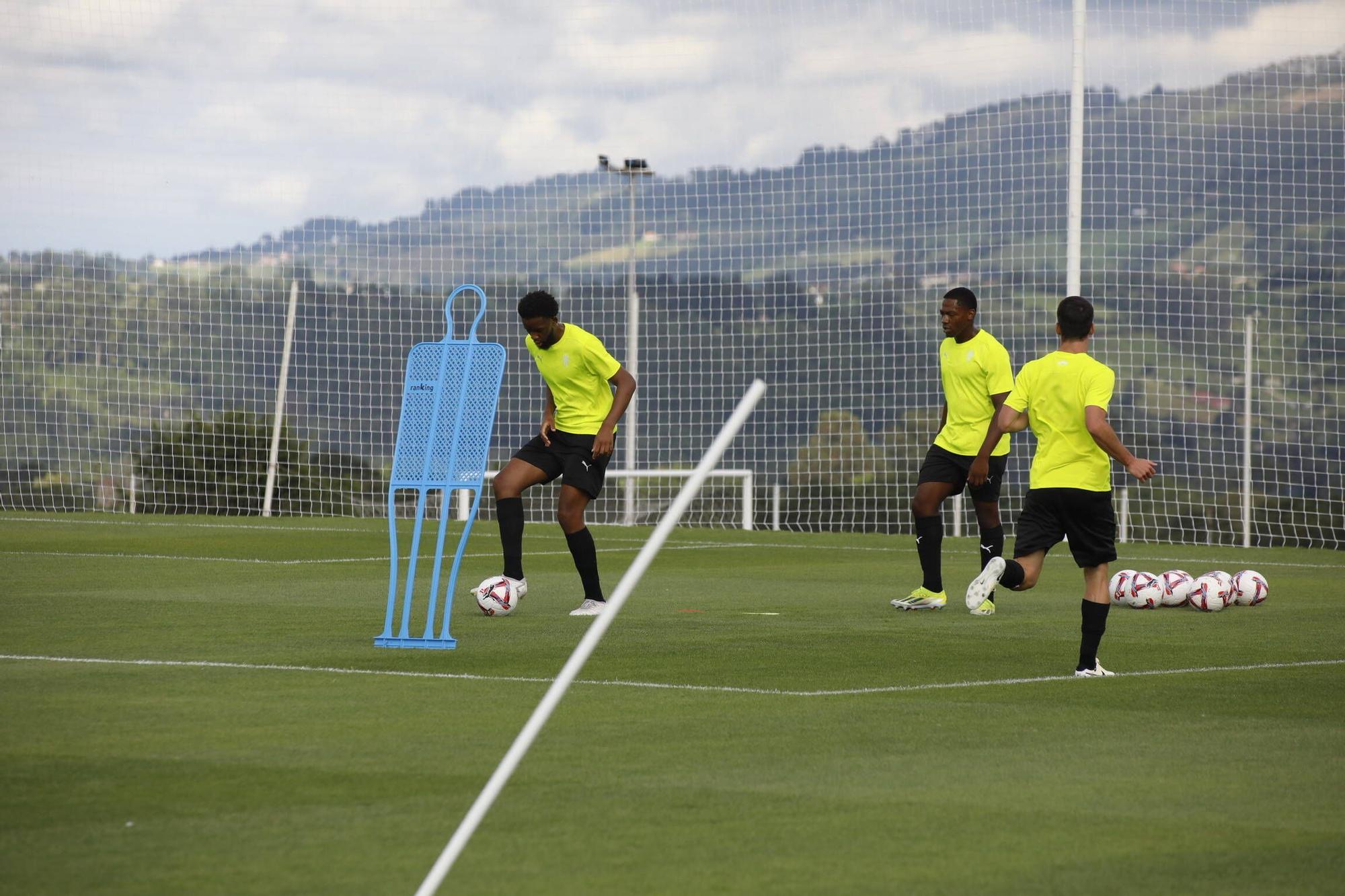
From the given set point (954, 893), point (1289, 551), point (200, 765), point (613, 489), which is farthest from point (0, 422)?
point (954, 893)

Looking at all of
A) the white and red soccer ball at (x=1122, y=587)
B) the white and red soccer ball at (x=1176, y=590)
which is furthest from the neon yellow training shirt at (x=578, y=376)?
the white and red soccer ball at (x=1176, y=590)

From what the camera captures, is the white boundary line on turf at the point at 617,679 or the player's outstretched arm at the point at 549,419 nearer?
the white boundary line on turf at the point at 617,679

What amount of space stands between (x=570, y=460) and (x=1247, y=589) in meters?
4.79

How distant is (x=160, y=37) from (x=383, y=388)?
20.7ft

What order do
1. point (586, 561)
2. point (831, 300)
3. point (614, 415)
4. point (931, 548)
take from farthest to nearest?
point (831, 300) → point (931, 548) → point (586, 561) → point (614, 415)

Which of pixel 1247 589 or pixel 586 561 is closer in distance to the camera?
pixel 586 561

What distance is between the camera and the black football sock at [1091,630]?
8352 millimetres

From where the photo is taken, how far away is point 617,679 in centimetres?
796

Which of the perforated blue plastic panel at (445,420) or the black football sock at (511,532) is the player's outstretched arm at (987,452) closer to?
the black football sock at (511,532)

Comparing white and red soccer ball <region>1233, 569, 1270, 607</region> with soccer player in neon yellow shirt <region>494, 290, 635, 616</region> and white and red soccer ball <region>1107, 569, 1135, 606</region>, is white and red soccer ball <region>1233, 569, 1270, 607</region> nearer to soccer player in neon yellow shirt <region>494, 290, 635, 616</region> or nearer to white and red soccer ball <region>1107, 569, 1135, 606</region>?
white and red soccer ball <region>1107, 569, 1135, 606</region>

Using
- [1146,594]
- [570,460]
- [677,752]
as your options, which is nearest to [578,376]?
[570,460]

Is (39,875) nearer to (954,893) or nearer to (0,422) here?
(954,893)

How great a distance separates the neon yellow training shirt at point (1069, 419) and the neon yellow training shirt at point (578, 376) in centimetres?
326

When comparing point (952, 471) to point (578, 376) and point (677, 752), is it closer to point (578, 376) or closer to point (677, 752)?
point (578, 376)
